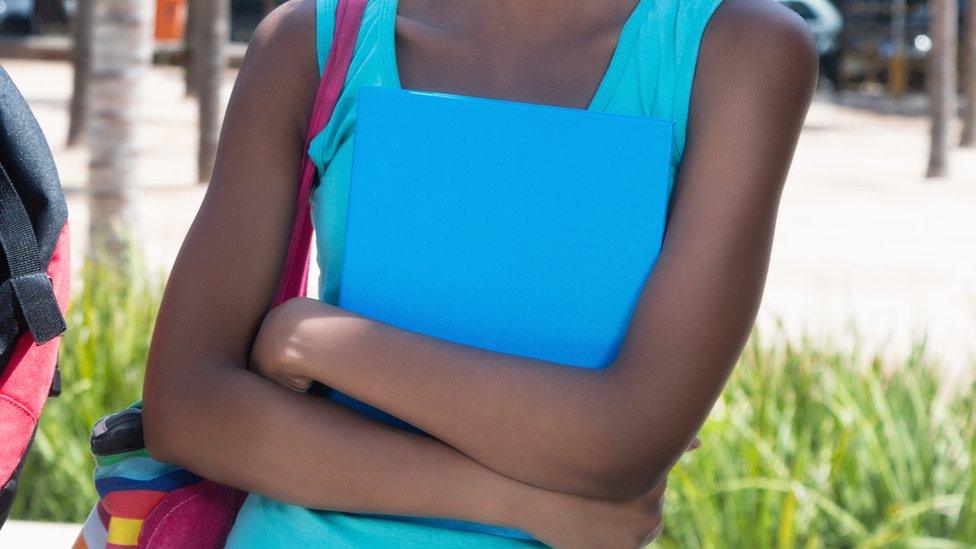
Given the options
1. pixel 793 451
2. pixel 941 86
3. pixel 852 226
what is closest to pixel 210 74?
pixel 852 226

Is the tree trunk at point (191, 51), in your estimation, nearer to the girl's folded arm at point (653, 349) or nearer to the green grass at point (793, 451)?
the green grass at point (793, 451)

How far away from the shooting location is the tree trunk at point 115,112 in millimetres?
5383

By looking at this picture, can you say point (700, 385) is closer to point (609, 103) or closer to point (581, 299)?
point (581, 299)

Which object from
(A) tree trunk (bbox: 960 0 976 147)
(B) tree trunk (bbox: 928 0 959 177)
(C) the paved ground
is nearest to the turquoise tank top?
(C) the paved ground

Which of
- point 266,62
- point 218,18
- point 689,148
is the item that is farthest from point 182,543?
point 218,18

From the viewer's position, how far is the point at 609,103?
49.1 inches

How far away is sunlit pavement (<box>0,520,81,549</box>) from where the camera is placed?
2.58 meters

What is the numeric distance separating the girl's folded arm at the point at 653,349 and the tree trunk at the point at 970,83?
52.1 feet

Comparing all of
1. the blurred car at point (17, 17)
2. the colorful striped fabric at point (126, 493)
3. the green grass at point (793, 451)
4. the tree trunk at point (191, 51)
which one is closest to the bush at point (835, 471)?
the green grass at point (793, 451)

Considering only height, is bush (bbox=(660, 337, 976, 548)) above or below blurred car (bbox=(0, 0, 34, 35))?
above

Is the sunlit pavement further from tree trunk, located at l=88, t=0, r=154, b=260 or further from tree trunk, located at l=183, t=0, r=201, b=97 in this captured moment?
tree trunk, located at l=183, t=0, r=201, b=97

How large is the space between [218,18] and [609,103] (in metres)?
10.9

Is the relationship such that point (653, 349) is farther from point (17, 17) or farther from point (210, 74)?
point (17, 17)

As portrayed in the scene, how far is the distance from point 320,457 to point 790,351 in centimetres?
267
